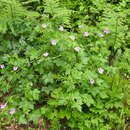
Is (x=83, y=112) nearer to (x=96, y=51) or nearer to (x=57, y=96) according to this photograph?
(x=57, y=96)

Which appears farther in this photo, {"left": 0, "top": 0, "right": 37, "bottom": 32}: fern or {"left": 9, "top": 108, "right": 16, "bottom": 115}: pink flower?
{"left": 0, "top": 0, "right": 37, "bottom": 32}: fern

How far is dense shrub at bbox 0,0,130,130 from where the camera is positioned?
9.47 ft

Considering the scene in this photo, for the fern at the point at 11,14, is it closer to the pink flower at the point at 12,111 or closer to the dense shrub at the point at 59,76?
the dense shrub at the point at 59,76

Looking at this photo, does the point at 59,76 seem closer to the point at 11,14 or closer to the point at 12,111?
the point at 12,111

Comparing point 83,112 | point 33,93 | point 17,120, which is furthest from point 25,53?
point 83,112

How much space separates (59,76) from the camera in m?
3.06

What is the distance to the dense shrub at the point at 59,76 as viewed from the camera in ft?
9.47

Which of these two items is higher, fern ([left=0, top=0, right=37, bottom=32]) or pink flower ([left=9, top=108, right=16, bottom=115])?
fern ([left=0, top=0, right=37, bottom=32])

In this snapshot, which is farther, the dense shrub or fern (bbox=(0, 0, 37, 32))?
fern (bbox=(0, 0, 37, 32))

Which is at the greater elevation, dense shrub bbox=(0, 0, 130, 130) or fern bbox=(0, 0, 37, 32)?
fern bbox=(0, 0, 37, 32)

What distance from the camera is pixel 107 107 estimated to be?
9.62 ft

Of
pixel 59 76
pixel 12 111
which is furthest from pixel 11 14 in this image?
pixel 12 111

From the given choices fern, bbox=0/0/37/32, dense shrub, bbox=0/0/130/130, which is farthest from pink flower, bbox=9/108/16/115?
fern, bbox=0/0/37/32

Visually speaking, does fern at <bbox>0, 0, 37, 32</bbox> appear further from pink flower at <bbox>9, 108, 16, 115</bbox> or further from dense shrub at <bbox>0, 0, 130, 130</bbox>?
pink flower at <bbox>9, 108, 16, 115</bbox>
